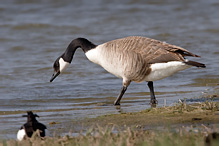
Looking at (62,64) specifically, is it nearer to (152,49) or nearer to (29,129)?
(152,49)

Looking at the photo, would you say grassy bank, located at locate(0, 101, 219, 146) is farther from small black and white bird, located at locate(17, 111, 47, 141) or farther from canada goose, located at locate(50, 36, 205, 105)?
canada goose, located at locate(50, 36, 205, 105)

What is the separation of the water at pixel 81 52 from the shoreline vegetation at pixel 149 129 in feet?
2.77

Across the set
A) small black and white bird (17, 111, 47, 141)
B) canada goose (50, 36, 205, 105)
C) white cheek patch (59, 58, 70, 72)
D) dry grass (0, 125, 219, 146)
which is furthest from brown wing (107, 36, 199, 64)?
small black and white bird (17, 111, 47, 141)

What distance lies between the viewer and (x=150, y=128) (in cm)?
577

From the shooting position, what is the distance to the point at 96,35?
1608 cm

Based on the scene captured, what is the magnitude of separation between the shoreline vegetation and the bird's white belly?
117 cm

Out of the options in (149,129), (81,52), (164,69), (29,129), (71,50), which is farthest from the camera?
(81,52)

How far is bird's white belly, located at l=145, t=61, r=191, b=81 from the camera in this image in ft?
25.3

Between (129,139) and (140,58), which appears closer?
(129,139)

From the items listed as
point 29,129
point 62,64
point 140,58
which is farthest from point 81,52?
point 29,129

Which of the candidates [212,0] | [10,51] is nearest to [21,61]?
[10,51]

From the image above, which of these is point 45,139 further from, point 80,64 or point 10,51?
point 10,51

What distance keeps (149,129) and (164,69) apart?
93.8 inches

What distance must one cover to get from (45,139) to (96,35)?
11.2 metres
